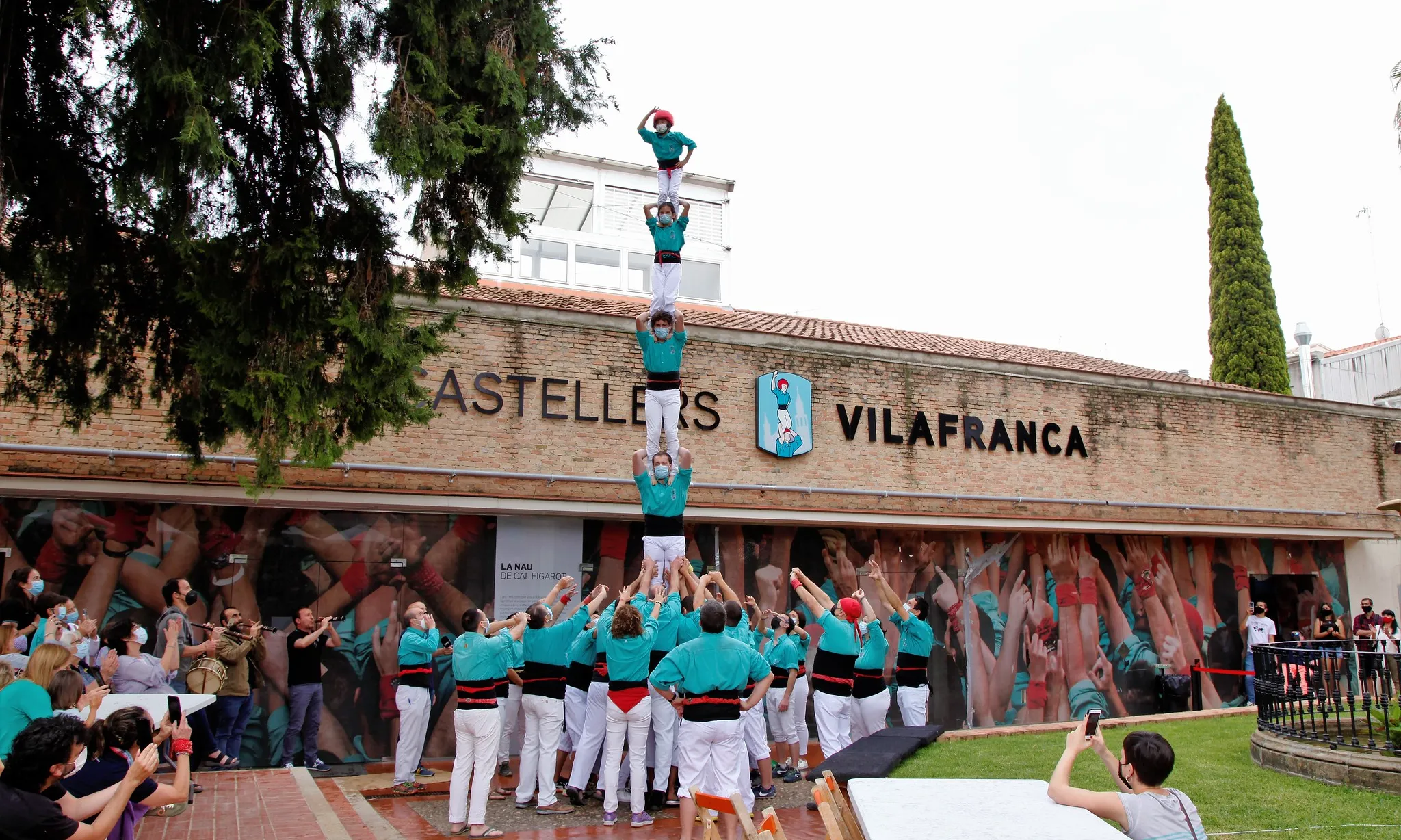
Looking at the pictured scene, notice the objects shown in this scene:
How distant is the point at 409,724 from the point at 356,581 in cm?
330

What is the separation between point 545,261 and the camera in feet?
91.3

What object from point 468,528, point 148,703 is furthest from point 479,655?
point 468,528

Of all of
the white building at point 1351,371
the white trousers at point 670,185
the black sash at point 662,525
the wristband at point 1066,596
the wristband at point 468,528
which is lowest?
the wristband at point 1066,596

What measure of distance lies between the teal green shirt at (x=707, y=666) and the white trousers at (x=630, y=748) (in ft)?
4.97

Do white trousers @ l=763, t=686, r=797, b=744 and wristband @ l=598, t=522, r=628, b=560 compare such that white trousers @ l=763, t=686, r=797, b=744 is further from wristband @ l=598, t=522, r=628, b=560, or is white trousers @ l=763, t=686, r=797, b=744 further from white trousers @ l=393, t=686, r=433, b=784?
wristband @ l=598, t=522, r=628, b=560

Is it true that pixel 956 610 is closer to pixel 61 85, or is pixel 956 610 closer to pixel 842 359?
pixel 842 359

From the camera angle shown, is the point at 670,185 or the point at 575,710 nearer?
the point at 670,185

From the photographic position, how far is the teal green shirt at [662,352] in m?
10.5

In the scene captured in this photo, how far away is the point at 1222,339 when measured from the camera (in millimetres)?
30188

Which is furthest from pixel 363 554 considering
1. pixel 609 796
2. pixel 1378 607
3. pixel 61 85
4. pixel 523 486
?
pixel 1378 607

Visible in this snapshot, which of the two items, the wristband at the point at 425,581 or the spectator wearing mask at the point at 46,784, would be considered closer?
the spectator wearing mask at the point at 46,784

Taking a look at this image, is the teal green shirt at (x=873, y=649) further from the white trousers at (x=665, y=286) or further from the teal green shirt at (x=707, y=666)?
the white trousers at (x=665, y=286)

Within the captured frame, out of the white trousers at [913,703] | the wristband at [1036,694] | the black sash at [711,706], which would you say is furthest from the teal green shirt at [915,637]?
the wristband at [1036,694]

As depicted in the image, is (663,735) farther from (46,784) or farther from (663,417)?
(46,784)
